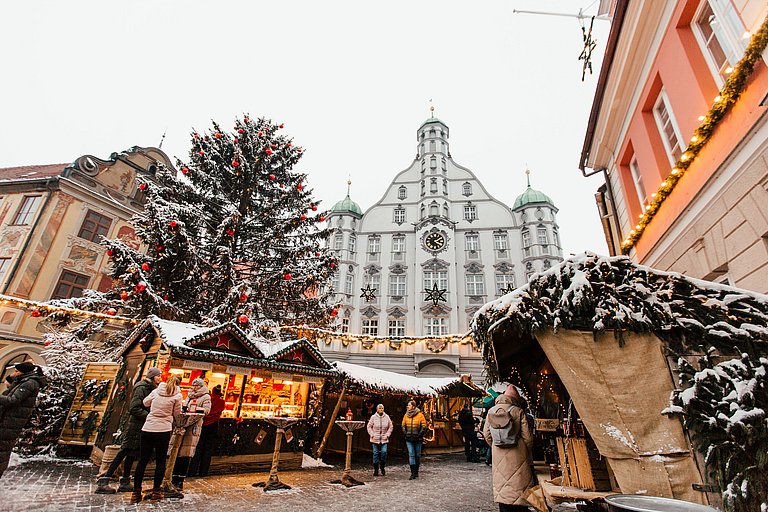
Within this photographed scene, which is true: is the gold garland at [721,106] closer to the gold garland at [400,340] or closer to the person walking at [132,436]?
the person walking at [132,436]

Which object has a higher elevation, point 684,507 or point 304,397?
point 304,397

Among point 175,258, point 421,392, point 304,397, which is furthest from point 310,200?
point 421,392

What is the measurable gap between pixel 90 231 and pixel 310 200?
13182 millimetres

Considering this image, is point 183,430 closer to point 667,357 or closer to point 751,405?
point 667,357

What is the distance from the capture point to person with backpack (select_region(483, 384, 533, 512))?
14.3 ft

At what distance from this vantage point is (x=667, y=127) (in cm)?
696

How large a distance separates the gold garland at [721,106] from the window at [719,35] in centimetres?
27

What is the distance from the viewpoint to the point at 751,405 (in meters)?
3.30

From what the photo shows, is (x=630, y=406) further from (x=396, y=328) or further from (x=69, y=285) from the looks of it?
(x=396, y=328)

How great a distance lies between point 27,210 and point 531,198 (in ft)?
120

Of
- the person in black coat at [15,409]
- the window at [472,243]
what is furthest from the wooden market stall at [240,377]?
the window at [472,243]

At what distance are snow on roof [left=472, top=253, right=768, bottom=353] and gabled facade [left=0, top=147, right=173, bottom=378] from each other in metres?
20.3

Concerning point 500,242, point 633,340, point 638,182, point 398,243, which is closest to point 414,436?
point 633,340

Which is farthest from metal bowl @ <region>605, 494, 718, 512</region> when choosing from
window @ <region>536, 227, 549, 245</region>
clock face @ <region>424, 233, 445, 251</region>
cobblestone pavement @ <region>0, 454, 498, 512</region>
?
window @ <region>536, 227, 549, 245</region>
